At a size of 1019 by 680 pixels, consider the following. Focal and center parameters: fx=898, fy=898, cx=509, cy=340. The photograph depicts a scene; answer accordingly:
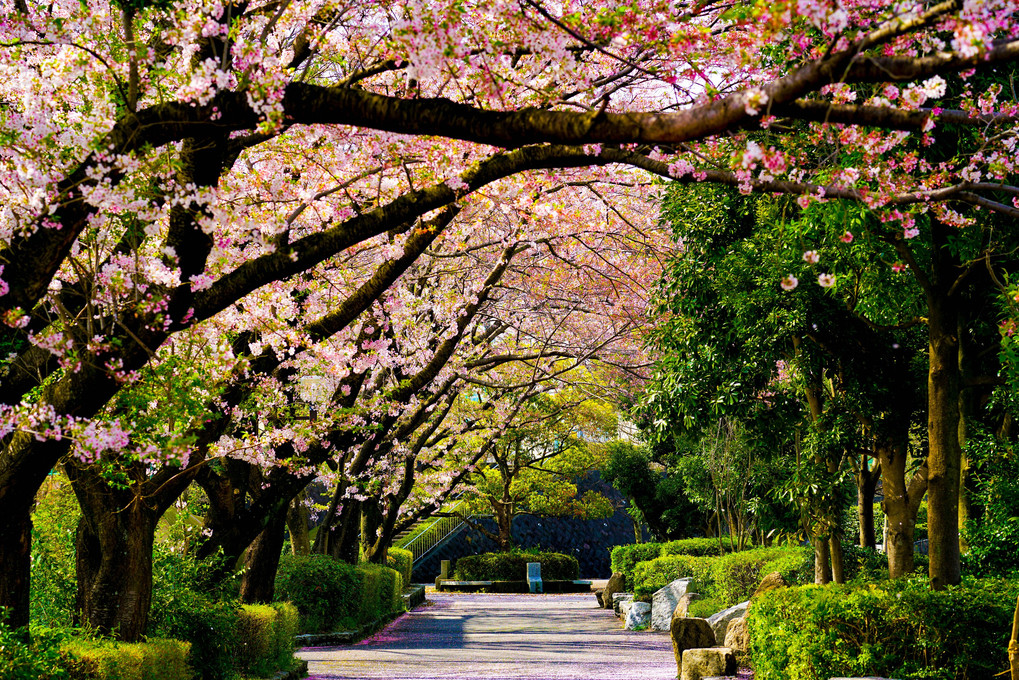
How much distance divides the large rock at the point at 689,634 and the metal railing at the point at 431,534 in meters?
25.7

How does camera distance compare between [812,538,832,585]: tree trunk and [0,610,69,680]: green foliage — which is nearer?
[0,610,69,680]: green foliage

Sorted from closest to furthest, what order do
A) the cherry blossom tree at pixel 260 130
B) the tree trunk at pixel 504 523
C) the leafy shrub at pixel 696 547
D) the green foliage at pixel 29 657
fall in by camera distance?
the cherry blossom tree at pixel 260 130, the green foliage at pixel 29 657, the leafy shrub at pixel 696 547, the tree trunk at pixel 504 523

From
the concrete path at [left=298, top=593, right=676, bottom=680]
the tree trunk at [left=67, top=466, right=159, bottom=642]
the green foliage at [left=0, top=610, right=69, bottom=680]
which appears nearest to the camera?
the green foliage at [left=0, top=610, right=69, bottom=680]

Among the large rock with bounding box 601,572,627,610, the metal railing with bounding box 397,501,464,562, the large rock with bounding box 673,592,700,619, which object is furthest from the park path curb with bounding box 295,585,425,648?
the metal railing with bounding box 397,501,464,562

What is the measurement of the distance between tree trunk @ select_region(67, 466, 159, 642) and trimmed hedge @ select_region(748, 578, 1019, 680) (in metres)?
5.52

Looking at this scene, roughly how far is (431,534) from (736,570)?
82.2ft

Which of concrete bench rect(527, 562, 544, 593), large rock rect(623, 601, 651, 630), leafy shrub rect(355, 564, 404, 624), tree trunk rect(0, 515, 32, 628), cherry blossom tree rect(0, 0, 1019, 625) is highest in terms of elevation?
cherry blossom tree rect(0, 0, 1019, 625)

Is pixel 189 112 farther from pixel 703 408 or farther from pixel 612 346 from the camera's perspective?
pixel 612 346

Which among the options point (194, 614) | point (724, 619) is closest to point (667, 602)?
point (724, 619)

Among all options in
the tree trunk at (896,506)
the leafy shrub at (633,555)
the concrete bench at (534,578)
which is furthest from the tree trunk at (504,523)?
the tree trunk at (896,506)

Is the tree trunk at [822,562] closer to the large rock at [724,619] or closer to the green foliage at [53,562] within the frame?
the large rock at [724,619]

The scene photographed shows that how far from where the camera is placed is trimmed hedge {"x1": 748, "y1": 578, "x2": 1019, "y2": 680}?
663 centimetres

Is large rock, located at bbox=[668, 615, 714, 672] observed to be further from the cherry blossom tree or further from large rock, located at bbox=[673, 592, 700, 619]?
the cherry blossom tree

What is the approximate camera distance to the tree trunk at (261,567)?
1185 cm
